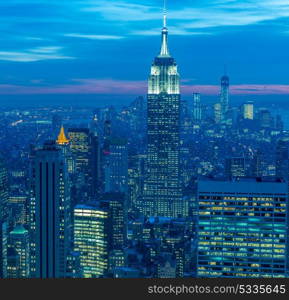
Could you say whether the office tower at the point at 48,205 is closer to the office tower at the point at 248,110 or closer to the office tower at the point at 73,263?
the office tower at the point at 73,263

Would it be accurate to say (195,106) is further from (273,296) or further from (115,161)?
(273,296)

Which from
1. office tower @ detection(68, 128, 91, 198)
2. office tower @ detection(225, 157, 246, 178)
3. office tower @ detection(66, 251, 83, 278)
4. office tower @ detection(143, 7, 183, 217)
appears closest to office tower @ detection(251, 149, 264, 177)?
office tower @ detection(225, 157, 246, 178)

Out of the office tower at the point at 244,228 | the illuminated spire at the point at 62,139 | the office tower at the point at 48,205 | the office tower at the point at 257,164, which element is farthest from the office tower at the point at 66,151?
the office tower at the point at 257,164

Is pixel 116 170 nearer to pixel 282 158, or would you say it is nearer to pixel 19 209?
pixel 19 209

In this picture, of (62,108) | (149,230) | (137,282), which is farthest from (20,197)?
(137,282)

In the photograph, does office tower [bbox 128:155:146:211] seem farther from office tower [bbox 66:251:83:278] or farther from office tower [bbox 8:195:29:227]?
office tower [bbox 66:251:83:278]

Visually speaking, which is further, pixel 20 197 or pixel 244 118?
pixel 20 197

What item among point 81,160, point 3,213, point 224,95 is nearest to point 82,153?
point 81,160
